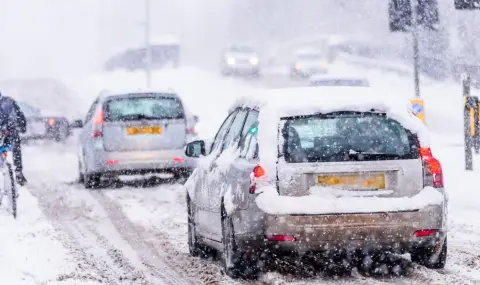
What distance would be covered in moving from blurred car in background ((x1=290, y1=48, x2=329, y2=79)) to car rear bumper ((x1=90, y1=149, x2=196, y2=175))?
101 feet

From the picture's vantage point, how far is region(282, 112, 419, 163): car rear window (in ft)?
25.5

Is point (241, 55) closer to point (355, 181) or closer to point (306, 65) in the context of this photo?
point (306, 65)

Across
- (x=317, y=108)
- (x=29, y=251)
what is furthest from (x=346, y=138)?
(x=29, y=251)

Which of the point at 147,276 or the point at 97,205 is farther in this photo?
the point at 97,205

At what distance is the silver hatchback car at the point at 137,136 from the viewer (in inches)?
642

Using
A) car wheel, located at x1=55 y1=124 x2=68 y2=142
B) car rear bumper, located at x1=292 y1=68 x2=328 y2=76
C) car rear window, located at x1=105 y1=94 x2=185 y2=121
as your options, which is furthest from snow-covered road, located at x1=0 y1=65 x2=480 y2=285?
car rear bumper, located at x1=292 y1=68 x2=328 y2=76

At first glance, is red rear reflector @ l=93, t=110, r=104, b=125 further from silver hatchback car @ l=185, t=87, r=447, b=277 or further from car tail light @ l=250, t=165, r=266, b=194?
car tail light @ l=250, t=165, r=266, b=194

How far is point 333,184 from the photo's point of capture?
7.72 meters

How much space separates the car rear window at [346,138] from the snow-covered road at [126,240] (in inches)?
37.3

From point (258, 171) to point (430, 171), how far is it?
4.29ft

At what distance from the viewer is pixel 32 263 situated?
9.13 metres

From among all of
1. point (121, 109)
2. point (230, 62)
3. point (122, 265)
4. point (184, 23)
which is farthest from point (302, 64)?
point (184, 23)

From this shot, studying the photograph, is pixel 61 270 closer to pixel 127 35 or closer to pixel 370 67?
pixel 370 67

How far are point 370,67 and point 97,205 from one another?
31687 mm
